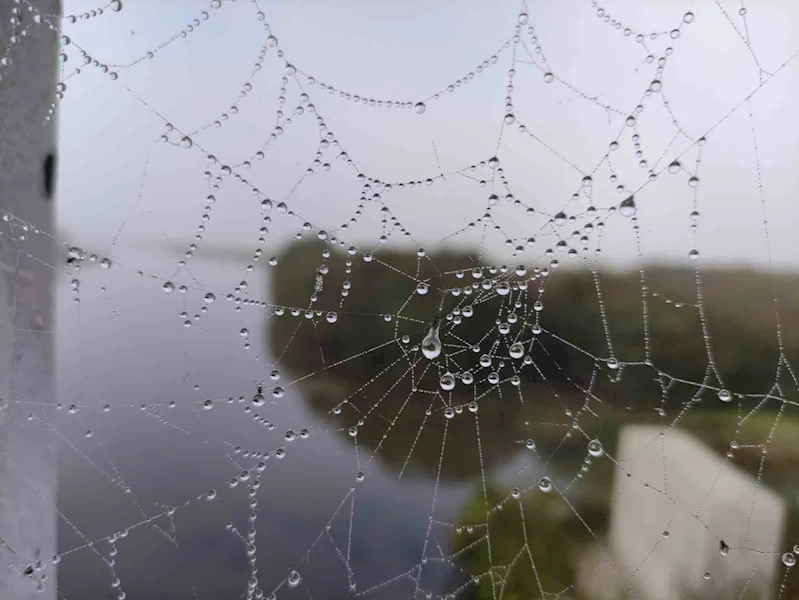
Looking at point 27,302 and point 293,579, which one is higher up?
point 27,302

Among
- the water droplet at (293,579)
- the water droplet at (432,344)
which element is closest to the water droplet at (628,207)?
the water droplet at (432,344)

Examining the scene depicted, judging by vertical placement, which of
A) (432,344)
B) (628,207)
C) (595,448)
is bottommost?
(595,448)

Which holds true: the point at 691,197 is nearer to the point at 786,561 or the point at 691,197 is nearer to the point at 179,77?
the point at 786,561

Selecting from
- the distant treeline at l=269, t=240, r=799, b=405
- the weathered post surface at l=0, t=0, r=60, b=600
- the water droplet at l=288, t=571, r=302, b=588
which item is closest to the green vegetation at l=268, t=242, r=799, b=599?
the distant treeline at l=269, t=240, r=799, b=405

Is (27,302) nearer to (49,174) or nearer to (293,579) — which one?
(49,174)

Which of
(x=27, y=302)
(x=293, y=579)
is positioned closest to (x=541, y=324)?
(x=293, y=579)
